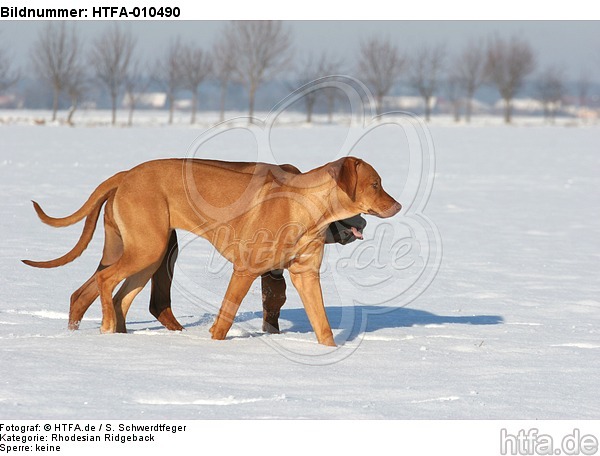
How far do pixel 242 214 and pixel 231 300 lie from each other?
0.64 m

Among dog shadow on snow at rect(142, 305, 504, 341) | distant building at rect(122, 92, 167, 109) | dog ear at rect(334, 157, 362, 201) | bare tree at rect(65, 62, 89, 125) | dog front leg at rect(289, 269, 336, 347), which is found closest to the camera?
dog ear at rect(334, 157, 362, 201)

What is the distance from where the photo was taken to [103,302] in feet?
23.3

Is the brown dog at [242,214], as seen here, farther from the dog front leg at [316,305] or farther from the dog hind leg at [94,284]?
the dog hind leg at [94,284]

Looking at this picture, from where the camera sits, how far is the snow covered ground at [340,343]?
5402 millimetres

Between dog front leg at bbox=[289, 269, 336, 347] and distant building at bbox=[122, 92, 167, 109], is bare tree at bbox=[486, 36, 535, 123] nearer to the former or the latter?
distant building at bbox=[122, 92, 167, 109]

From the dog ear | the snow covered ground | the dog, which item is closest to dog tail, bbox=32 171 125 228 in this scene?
the dog

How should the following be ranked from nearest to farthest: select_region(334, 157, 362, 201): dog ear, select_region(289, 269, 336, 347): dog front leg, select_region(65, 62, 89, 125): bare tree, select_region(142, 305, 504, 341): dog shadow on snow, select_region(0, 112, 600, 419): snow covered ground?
select_region(0, 112, 600, 419): snow covered ground → select_region(334, 157, 362, 201): dog ear → select_region(289, 269, 336, 347): dog front leg → select_region(142, 305, 504, 341): dog shadow on snow → select_region(65, 62, 89, 125): bare tree

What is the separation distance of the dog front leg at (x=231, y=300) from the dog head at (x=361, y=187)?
922 mm

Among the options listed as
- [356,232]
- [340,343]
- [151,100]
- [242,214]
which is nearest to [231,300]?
[242,214]

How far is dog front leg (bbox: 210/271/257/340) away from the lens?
6.86m

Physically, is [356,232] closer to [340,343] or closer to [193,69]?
[340,343]
